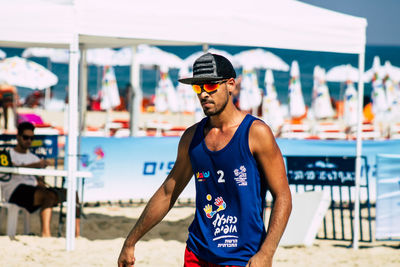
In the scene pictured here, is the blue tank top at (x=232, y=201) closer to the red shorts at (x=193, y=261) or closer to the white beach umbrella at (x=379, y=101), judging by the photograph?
the red shorts at (x=193, y=261)

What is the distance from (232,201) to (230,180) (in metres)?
0.10

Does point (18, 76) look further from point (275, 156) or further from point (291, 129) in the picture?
point (275, 156)

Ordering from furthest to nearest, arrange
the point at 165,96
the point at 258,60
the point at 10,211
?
the point at 258,60 → the point at 165,96 → the point at 10,211

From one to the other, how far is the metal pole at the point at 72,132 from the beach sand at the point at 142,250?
0.29 meters

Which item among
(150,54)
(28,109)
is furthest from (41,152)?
(28,109)

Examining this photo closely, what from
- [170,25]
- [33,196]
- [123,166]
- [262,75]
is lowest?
[33,196]

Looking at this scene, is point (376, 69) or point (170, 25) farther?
point (376, 69)

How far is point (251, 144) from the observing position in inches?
118

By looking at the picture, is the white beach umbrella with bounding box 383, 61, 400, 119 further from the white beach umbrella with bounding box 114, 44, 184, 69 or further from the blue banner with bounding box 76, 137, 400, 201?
the blue banner with bounding box 76, 137, 400, 201

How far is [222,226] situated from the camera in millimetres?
3045

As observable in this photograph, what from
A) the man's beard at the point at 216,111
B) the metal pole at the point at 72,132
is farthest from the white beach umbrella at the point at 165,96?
the man's beard at the point at 216,111

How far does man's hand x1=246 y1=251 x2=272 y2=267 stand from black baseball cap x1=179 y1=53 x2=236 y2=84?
32.4 inches

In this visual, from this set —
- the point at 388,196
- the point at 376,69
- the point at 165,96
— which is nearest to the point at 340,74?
the point at 376,69

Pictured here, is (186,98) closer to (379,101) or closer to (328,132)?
(328,132)
